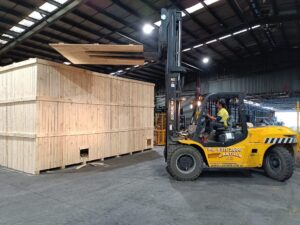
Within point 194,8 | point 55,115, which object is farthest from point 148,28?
point 55,115

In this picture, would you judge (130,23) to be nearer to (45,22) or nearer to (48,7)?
(48,7)

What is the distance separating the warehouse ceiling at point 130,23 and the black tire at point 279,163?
24.1 feet

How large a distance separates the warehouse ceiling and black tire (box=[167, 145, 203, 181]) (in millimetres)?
6731

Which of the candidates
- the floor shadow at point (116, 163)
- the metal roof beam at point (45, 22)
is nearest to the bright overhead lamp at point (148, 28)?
the metal roof beam at point (45, 22)

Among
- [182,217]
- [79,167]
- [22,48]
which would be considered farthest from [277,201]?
[22,48]

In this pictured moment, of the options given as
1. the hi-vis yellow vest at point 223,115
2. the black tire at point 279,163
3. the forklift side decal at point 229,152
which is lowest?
the black tire at point 279,163

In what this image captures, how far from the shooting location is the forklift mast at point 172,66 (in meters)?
7.47

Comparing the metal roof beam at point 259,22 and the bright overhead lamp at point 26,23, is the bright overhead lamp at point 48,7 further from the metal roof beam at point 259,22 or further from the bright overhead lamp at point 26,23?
the metal roof beam at point 259,22

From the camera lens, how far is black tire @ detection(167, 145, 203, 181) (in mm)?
6785

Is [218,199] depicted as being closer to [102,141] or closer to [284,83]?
[102,141]

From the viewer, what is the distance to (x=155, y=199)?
17.5 feet

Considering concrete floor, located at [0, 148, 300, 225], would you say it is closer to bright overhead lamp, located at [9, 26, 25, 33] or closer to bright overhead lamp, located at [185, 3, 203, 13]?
bright overhead lamp, located at [9, 26, 25, 33]

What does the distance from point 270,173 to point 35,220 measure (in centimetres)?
617

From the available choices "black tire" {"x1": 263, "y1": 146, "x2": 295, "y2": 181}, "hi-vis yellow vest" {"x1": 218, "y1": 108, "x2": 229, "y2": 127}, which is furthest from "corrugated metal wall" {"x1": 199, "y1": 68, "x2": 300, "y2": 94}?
"hi-vis yellow vest" {"x1": 218, "y1": 108, "x2": 229, "y2": 127}
